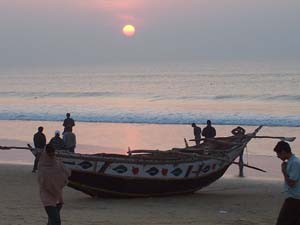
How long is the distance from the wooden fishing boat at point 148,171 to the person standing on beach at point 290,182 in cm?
510

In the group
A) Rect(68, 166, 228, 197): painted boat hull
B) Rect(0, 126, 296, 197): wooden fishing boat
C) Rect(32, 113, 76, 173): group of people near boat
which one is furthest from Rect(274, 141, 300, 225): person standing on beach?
Rect(32, 113, 76, 173): group of people near boat

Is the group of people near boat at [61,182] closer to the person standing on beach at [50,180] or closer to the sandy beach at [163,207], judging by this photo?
the person standing on beach at [50,180]

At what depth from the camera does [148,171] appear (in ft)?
39.2

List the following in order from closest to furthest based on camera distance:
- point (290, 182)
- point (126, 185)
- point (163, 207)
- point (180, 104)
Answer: point (290, 182) → point (163, 207) → point (126, 185) → point (180, 104)

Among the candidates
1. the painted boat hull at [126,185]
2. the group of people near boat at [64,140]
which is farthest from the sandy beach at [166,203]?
the group of people near boat at [64,140]

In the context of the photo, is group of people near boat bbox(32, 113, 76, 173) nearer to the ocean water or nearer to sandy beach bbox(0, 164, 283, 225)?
sandy beach bbox(0, 164, 283, 225)

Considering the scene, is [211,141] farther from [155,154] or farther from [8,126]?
[8,126]

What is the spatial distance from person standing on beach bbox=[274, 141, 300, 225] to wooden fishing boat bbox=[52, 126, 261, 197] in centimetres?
510

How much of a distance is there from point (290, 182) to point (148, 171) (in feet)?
17.6

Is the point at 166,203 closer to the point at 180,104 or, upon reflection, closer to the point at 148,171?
the point at 148,171

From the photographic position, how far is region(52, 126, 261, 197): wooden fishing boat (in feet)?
37.9

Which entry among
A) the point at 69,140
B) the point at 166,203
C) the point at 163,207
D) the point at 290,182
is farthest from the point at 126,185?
the point at 290,182

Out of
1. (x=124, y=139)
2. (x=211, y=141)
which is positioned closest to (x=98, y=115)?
(x=124, y=139)

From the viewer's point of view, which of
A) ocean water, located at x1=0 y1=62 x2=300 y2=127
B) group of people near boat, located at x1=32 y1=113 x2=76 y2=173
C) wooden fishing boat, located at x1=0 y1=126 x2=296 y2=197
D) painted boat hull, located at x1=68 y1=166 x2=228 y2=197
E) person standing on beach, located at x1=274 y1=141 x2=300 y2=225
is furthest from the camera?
ocean water, located at x1=0 y1=62 x2=300 y2=127
